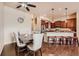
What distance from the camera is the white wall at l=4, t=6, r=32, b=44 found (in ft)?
20.1

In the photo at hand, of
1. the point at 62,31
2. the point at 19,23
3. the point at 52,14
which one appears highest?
the point at 52,14

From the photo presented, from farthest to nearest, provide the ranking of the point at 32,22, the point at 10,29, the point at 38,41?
the point at 10,29
the point at 32,22
the point at 38,41

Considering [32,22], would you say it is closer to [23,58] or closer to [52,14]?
[52,14]

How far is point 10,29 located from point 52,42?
2367 mm

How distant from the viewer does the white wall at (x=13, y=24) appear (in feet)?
20.1

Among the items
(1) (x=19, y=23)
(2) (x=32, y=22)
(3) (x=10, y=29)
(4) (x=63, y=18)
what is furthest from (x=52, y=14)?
(3) (x=10, y=29)

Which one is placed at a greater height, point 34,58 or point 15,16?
point 15,16

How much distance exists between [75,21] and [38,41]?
11.5 feet

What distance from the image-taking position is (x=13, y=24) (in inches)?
252

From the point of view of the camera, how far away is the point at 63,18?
7.17 meters

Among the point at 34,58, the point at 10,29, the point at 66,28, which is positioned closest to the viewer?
the point at 34,58

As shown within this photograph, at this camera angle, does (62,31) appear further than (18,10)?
Yes

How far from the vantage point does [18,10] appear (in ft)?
19.7

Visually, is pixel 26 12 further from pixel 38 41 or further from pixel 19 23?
pixel 38 41
